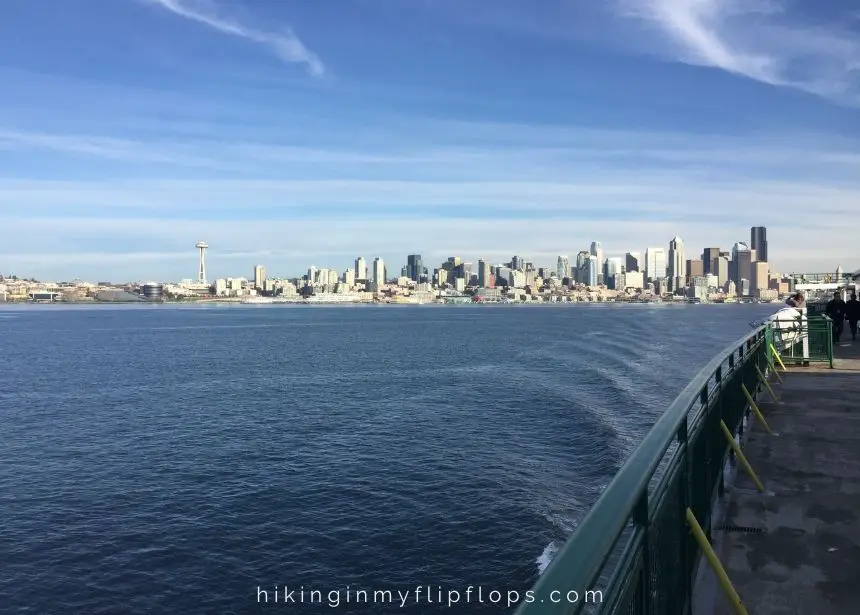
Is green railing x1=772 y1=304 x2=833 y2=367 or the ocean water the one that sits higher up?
green railing x1=772 y1=304 x2=833 y2=367

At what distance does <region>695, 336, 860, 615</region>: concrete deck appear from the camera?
13.8 ft

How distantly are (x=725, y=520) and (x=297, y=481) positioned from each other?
17.8 meters

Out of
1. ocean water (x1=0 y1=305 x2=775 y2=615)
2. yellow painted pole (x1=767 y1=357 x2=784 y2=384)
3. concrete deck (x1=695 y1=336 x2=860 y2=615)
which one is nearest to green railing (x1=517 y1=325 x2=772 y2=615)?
concrete deck (x1=695 y1=336 x2=860 y2=615)

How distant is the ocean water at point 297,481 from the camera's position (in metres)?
15.1

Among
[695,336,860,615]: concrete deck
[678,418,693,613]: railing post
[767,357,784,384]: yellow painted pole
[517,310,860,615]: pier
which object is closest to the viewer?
[517,310,860,615]: pier

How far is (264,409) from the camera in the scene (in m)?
35.0

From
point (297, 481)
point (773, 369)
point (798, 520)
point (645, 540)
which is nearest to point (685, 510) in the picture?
point (645, 540)

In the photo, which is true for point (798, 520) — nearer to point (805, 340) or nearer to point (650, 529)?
point (650, 529)

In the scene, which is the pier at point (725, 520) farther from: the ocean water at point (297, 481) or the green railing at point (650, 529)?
the ocean water at point (297, 481)

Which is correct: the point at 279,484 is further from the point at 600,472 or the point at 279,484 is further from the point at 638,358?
the point at 638,358

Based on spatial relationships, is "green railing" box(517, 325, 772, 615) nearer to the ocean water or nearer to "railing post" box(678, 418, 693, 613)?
"railing post" box(678, 418, 693, 613)

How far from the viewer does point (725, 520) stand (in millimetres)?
5516

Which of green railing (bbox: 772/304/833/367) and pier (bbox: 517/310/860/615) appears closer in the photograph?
pier (bbox: 517/310/860/615)

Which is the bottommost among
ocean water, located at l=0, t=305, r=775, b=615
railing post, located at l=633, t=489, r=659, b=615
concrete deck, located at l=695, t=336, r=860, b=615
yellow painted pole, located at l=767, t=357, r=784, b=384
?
ocean water, located at l=0, t=305, r=775, b=615
